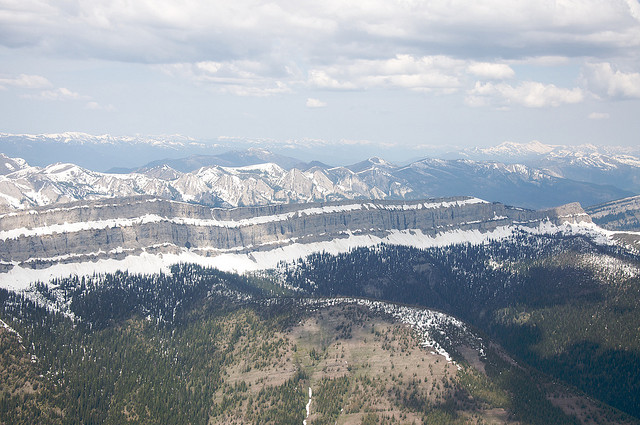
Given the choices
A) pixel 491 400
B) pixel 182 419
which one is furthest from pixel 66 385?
pixel 491 400

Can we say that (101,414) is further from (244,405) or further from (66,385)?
(244,405)

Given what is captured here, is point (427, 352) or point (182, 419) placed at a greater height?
point (427, 352)

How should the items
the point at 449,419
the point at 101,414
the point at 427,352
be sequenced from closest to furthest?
the point at 449,419, the point at 101,414, the point at 427,352

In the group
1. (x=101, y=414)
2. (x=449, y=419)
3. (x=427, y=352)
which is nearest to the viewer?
(x=449, y=419)

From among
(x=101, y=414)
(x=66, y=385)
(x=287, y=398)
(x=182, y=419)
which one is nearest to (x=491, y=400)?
(x=287, y=398)

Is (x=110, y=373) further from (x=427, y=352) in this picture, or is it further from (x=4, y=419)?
(x=427, y=352)

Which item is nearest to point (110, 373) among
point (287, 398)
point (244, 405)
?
point (244, 405)

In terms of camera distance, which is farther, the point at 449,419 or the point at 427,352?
the point at 427,352

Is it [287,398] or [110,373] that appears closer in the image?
[287,398]
